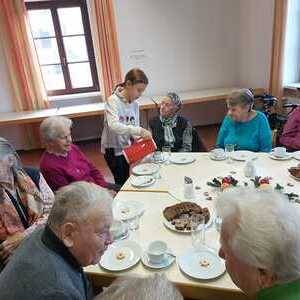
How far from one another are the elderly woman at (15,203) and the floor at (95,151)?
2405 millimetres

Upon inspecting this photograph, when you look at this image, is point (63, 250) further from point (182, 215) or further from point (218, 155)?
point (218, 155)

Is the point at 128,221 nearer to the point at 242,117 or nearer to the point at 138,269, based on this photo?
the point at 138,269

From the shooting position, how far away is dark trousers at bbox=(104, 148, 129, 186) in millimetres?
2705

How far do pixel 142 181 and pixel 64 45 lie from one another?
3.70 m

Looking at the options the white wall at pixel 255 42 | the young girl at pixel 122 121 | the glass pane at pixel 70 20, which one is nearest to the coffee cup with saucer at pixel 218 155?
the young girl at pixel 122 121

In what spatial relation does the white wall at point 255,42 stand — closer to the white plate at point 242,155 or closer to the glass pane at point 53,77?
the white plate at point 242,155

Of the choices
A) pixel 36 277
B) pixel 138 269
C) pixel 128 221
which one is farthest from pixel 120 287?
pixel 128 221

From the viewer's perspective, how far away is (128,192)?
6.41 feet

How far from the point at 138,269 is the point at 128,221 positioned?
36cm

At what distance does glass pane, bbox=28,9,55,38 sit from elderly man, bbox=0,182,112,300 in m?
4.44

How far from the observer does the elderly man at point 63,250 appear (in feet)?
2.98

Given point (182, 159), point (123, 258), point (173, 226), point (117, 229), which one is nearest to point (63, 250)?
point (123, 258)

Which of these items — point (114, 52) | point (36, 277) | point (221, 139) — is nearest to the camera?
point (36, 277)

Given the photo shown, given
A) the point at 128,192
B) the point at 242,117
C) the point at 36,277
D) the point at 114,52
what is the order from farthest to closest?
the point at 114,52
the point at 242,117
the point at 128,192
the point at 36,277
